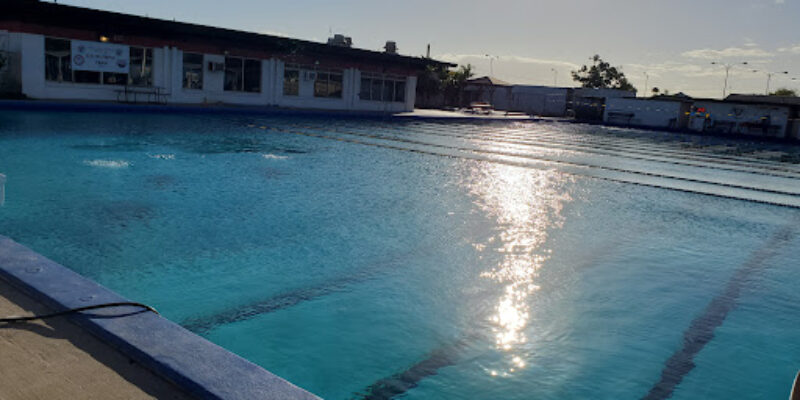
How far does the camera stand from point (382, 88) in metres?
34.1

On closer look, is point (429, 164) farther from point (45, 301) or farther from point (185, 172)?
point (45, 301)

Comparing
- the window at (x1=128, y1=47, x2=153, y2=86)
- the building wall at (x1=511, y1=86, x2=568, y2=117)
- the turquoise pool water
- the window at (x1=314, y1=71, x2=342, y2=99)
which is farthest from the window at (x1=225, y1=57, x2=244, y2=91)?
the building wall at (x1=511, y1=86, x2=568, y2=117)

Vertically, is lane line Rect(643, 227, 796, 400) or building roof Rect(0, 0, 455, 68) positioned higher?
building roof Rect(0, 0, 455, 68)

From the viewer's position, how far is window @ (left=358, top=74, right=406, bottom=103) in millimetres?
33062

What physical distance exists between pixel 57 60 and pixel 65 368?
23.2 meters

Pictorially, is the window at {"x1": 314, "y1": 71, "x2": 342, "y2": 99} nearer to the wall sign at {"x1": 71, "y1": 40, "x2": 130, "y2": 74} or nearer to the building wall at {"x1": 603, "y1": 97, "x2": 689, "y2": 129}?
the wall sign at {"x1": 71, "y1": 40, "x2": 130, "y2": 74}

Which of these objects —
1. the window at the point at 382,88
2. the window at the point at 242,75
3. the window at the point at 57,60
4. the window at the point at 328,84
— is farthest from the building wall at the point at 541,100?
the window at the point at 57,60

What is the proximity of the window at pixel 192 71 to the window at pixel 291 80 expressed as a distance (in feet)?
14.5

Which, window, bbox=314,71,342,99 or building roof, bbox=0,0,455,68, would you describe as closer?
building roof, bbox=0,0,455,68

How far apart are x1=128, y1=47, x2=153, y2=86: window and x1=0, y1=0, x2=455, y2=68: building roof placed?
2.50 feet

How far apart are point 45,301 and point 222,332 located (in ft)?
3.73

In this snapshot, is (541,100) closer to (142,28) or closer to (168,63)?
(168,63)

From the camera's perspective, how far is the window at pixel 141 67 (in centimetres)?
2370

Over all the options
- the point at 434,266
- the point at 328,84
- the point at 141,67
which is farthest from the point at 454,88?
the point at 434,266
